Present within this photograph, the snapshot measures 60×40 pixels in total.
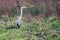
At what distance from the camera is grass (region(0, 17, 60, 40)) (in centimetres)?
779

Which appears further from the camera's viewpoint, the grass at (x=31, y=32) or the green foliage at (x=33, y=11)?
the green foliage at (x=33, y=11)

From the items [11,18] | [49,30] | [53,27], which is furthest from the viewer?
[11,18]

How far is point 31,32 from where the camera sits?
329 inches

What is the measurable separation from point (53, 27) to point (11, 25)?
5.21 ft

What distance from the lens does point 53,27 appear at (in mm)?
9117

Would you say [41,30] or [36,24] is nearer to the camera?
[41,30]

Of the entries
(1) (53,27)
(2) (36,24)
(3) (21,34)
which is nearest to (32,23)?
(2) (36,24)

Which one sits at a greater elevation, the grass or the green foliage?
the green foliage

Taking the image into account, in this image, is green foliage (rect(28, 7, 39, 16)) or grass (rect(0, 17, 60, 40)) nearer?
grass (rect(0, 17, 60, 40))

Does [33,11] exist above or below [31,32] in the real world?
above

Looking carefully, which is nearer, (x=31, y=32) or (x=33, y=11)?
(x=31, y=32)

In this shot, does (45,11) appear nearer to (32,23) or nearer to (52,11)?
(52,11)

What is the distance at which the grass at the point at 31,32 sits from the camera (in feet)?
25.6

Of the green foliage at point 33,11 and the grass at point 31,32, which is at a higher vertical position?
the green foliage at point 33,11
